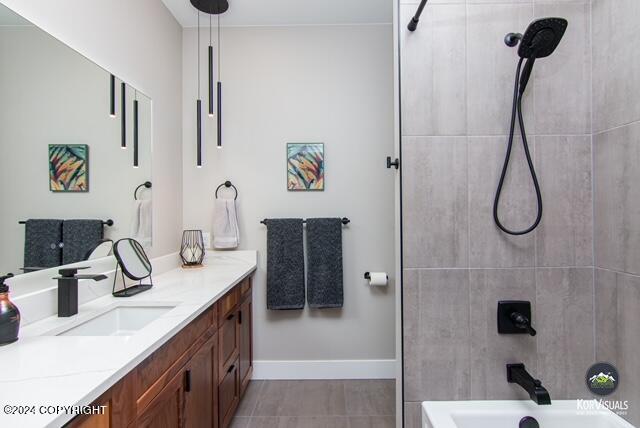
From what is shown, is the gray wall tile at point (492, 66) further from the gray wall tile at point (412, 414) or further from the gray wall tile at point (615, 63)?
the gray wall tile at point (412, 414)

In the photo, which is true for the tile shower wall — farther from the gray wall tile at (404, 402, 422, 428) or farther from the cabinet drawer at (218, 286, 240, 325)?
the cabinet drawer at (218, 286, 240, 325)

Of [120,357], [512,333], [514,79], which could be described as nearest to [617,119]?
[514,79]

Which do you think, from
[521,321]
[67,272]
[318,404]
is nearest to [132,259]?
[67,272]

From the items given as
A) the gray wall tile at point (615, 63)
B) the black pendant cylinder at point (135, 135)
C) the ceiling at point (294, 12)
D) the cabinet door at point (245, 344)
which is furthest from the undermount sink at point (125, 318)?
the ceiling at point (294, 12)

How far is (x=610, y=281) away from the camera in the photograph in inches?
41.1

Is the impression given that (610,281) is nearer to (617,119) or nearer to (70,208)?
(617,119)

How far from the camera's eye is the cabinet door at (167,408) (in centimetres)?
89

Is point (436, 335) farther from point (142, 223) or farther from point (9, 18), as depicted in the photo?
point (9, 18)

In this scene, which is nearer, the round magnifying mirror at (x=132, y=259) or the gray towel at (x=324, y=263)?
the round magnifying mirror at (x=132, y=259)

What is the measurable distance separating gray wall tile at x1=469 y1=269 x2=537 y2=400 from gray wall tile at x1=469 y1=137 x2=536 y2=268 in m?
0.05

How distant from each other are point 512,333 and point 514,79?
0.96m

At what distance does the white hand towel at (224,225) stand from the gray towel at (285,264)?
27cm

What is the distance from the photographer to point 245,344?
2.05 m

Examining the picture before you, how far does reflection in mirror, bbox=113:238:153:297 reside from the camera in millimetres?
1433
